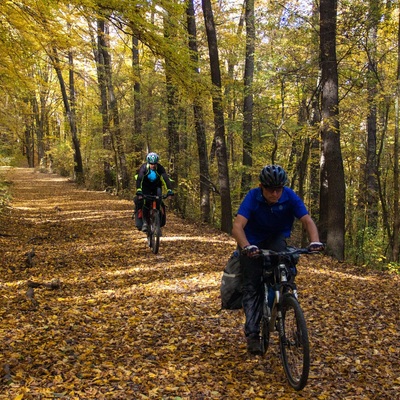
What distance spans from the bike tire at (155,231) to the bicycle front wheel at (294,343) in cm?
502

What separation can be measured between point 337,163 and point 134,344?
6933 millimetres

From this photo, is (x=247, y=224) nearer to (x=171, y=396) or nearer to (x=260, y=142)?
(x=171, y=396)

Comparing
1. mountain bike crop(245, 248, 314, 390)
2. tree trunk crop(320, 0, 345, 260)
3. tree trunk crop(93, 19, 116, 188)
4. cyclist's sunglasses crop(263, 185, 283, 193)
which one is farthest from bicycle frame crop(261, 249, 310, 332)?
tree trunk crop(93, 19, 116, 188)

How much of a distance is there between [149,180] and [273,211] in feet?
17.0

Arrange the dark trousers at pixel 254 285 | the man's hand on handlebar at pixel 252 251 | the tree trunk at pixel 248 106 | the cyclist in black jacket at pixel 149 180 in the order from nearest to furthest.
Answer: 1. the man's hand on handlebar at pixel 252 251
2. the dark trousers at pixel 254 285
3. the cyclist in black jacket at pixel 149 180
4. the tree trunk at pixel 248 106

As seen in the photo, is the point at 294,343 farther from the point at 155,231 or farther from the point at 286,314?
the point at 155,231

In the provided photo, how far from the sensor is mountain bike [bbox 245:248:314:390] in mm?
3428

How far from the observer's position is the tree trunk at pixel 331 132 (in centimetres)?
937

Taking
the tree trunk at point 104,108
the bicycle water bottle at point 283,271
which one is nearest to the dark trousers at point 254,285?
the bicycle water bottle at point 283,271

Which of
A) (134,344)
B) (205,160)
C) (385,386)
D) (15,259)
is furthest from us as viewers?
(205,160)

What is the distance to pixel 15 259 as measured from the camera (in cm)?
789

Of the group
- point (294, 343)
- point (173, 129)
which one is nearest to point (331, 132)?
point (294, 343)

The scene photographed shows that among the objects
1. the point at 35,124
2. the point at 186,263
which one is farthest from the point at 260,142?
the point at 35,124

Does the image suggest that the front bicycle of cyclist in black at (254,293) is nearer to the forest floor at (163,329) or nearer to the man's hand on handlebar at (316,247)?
the forest floor at (163,329)
